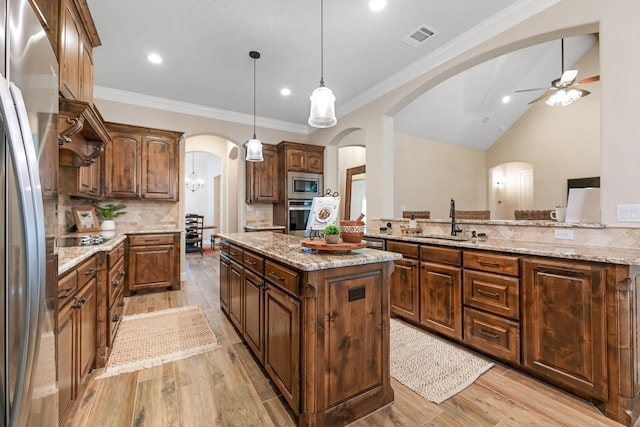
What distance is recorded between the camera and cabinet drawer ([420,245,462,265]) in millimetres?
2391

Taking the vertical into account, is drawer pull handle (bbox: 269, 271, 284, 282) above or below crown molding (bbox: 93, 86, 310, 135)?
below

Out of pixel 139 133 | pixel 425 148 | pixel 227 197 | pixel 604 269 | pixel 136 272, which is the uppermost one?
pixel 425 148

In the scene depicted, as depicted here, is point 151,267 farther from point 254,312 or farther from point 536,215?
point 536,215

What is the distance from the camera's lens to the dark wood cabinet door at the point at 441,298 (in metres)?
2.40

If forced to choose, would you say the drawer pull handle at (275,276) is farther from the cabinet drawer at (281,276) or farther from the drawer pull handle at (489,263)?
the drawer pull handle at (489,263)

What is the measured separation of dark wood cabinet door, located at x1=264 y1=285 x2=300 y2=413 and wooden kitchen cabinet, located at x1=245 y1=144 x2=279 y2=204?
3578 mm

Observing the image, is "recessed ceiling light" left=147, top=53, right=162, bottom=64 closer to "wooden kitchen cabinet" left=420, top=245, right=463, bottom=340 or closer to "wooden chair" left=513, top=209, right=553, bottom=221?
"wooden kitchen cabinet" left=420, top=245, right=463, bottom=340

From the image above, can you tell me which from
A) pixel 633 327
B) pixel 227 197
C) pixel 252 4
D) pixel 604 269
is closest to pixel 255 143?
pixel 252 4

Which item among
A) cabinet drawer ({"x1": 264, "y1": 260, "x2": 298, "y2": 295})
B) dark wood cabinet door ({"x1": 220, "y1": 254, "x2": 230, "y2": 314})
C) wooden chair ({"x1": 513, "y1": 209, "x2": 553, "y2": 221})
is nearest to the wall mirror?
wooden chair ({"x1": 513, "y1": 209, "x2": 553, "y2": 221})

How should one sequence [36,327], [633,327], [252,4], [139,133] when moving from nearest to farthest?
[36,327] → [633,327] → [252,4] → [139,133]

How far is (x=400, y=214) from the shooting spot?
6.51 m

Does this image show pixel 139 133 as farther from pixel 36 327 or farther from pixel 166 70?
pixel 36 327

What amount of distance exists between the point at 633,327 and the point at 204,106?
225 inches

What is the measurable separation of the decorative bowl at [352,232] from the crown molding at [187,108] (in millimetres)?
4261
